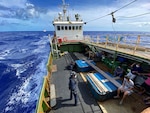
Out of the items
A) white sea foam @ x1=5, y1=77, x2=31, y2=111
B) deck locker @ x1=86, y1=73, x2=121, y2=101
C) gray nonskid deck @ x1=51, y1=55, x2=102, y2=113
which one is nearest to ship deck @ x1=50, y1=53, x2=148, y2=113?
gray nonskid deck @ x1=51, y1=55, x2=102, y2=113

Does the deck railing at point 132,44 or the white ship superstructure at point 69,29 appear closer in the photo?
the deck railing at point 132,44

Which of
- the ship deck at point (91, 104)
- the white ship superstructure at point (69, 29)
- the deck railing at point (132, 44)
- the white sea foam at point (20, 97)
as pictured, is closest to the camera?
the ship deck at point (91, 104)

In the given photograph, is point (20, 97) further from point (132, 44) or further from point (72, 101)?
point (132, 44)

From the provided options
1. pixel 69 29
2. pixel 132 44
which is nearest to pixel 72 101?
pixel 132 44

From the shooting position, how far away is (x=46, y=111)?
4.88 m

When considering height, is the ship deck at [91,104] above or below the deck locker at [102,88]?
below

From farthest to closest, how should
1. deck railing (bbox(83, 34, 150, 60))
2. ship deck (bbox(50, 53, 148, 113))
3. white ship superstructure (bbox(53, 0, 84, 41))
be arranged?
white ship superstructure (bbox(53, 0, 84, 41)) → deck railing (bbox(83, 34, 150, 60)) → ship deck (bbox(50, 53, 148, 113))

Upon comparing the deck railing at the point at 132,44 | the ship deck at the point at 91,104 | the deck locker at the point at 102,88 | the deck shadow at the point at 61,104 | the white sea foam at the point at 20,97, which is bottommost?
the white sea foam at the point at 20,97

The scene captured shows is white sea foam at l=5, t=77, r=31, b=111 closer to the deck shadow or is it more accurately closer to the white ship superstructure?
the deck shadow

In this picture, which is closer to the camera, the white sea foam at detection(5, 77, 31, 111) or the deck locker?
the deck locker

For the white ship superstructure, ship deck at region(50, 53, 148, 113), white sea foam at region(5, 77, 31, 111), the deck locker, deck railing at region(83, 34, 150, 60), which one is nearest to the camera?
ship deck at region(50, 53, 148, 113)

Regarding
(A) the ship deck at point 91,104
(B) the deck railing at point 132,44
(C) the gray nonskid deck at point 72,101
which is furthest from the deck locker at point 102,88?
(B) the deck railing at point 132,44

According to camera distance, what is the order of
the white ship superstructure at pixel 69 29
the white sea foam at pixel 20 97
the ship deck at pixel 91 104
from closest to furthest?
the ship deck at pixel 91 104 < the white sea foam at pixel 20 97 < the white ship superstructure at pixel 69 29

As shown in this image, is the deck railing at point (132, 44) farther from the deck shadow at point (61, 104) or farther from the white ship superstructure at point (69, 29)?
the white ship superstructure at point (69, 29)
